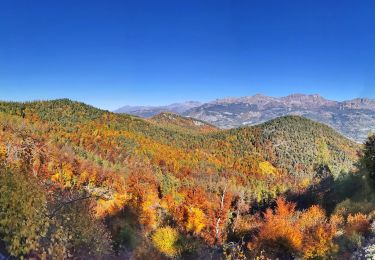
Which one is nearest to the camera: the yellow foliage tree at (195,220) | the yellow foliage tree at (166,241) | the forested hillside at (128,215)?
the forested hillside at (128,215)

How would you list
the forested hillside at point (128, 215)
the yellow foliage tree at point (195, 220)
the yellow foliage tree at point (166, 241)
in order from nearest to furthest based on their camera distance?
the forested hillside at point (128, 215) < the yellow foliage tree at point (166, 241) < the yellow foliage tree at point (195, 220)

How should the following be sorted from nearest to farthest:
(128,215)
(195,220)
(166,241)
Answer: (166,241), (128,215), (195,220)

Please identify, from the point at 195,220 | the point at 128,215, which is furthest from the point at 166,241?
the point at 195,220

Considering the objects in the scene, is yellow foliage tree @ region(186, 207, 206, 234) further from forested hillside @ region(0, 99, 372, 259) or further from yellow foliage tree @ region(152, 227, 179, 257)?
yellow foliage tree @ region(152, 227, 179, 257)

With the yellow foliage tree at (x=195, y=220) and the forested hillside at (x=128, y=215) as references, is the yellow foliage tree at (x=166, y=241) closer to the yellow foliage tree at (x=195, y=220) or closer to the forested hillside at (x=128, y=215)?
the forested hillside at (x=128, y=215)

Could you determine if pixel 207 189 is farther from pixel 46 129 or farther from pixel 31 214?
pixel 31 214

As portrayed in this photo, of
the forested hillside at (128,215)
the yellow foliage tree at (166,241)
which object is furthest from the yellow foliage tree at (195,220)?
the yellow foliage tree at (166,241)

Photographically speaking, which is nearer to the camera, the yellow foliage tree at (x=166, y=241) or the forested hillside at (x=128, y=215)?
→ the forested hillside at (x=128, y=215)

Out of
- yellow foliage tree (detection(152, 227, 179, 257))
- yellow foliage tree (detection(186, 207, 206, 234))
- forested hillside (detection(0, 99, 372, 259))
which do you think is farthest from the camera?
yellow foliage tree (detection(186, 207, 206, 234))

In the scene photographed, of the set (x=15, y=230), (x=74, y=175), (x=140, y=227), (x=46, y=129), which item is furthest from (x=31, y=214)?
(x=46, y=129)

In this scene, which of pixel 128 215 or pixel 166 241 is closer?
pixel 166 241

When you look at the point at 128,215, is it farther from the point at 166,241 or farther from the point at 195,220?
the point at 195,220

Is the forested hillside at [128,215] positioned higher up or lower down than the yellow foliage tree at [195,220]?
higher up

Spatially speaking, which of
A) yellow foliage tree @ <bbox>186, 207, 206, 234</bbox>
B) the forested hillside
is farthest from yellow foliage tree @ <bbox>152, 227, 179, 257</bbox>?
yellow foliage tree @ <bbox>186, 207, 206, 234</bbox>
